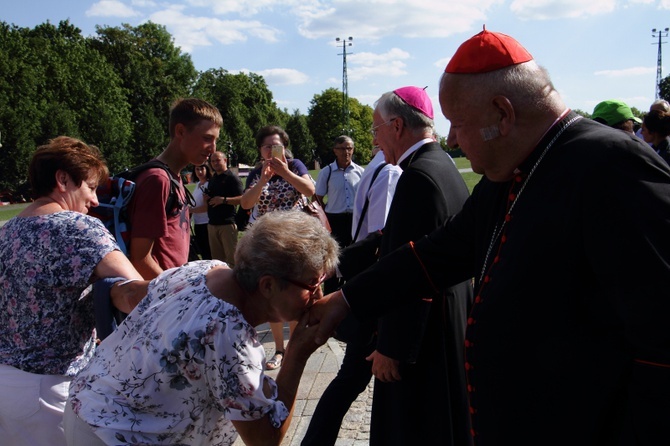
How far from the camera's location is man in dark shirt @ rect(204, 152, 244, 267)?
8016 mm

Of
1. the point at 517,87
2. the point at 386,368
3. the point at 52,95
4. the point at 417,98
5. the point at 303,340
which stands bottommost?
the point at 386,368

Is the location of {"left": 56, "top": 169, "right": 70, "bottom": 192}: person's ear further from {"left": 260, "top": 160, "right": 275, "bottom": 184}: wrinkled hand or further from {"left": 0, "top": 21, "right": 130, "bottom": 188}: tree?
{"left": 0, "top": 21, "right": 130, "bottom": 188}: tree

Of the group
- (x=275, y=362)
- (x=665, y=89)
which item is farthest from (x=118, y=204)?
(x=665, y=89)

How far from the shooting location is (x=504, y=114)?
1.82m

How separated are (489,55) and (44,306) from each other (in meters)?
2.02

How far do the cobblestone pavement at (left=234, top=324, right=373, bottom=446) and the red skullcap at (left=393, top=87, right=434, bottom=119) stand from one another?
7.03 ft

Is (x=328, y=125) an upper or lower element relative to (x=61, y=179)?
upper

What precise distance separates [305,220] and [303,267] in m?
0.17

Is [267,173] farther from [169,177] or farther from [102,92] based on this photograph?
[102,92]

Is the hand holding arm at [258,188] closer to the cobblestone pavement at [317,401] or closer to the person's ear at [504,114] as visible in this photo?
the cobblestone pavement at [317,401]

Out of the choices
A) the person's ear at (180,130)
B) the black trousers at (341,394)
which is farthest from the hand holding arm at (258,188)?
the black trousers at (341,394)

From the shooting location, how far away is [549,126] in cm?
184

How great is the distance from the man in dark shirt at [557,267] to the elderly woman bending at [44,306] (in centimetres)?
142

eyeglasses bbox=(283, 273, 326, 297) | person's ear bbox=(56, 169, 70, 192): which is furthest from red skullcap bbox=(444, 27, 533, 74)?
person's ear bbox=(56, 169, 70, 192)
